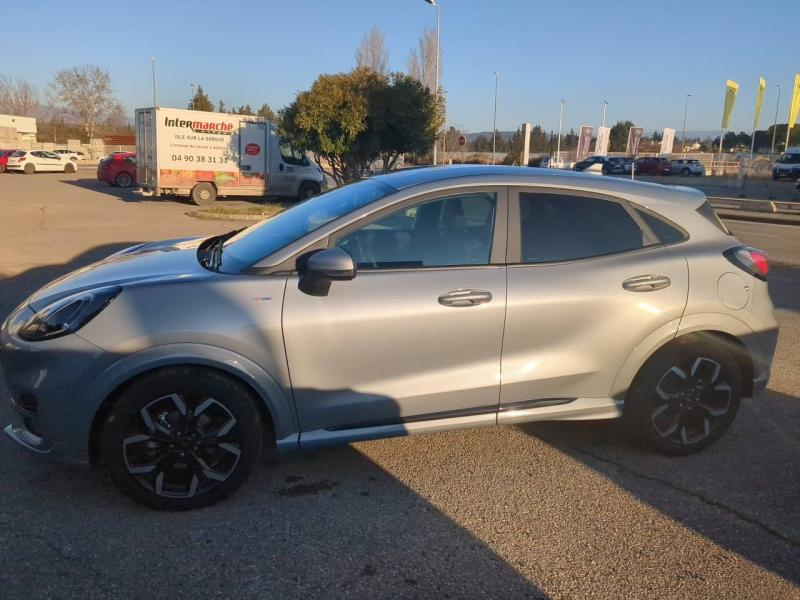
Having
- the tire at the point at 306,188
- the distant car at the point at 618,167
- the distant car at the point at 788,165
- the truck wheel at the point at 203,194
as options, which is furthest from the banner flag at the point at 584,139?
the truck wheel at the point at 203,194

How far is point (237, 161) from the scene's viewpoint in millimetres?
20656

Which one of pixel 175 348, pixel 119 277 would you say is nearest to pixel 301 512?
pixel 175 348

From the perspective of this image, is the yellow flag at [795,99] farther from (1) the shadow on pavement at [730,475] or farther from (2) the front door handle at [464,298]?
(2) the front door handle at [464,298]

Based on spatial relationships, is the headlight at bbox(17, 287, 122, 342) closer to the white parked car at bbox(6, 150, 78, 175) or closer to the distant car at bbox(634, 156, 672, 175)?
the white parked car at bbox(6, 150, 78, 175)

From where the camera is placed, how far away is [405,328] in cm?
331

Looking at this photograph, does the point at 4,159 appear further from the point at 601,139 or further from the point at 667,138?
the point at 667,138

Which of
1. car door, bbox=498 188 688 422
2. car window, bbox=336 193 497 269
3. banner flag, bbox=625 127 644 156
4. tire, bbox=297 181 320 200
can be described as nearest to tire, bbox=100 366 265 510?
car window, bbox=336 193 497 269

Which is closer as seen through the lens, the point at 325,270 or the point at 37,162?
the point at 325,270

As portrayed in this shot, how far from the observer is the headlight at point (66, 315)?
305 centimetres

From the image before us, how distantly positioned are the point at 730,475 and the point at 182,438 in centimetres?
303

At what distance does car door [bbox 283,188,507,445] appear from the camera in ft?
10.6

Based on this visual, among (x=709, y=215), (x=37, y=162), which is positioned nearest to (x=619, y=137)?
(x=37, y=162)

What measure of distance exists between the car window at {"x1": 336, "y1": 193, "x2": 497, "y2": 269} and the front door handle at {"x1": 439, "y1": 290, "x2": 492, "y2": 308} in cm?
18

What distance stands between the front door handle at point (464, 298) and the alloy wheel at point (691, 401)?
48.3 inches
